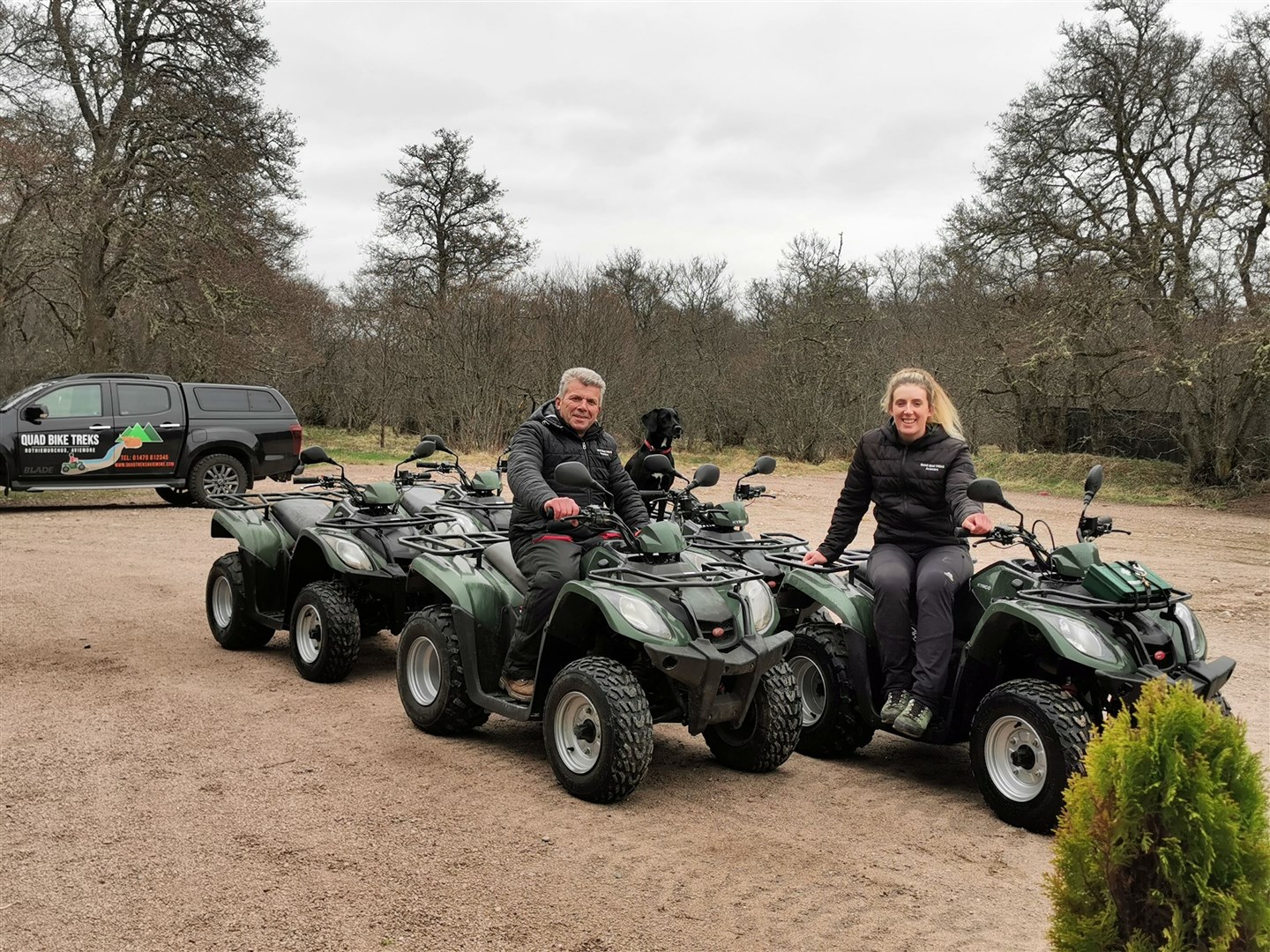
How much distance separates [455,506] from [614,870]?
5.09 meters

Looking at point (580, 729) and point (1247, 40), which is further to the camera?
point (1247, 40)

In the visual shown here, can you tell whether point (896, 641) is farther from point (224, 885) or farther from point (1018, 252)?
point (1018, 252)

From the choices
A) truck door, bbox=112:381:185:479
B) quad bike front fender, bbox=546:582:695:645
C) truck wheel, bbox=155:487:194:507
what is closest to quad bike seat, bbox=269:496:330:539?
quad bike front fender, bbox=546:582:695:645

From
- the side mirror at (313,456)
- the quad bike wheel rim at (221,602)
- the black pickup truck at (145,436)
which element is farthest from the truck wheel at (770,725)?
the black pickup truck at (145,436)

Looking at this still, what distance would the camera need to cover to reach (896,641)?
5.23m

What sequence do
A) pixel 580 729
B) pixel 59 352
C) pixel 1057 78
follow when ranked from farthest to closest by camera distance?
pixel 59 352
pixel 1057 78
pixel 580 729

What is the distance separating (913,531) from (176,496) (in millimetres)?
14684

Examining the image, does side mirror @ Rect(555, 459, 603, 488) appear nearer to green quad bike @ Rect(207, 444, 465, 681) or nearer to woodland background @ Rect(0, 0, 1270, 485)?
green quad bike @ Rect(207, 444, 465, 681)

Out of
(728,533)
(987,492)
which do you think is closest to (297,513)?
(728,533)

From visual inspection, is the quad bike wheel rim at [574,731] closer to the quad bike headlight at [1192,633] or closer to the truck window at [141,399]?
the quad bike headlight at [1192,633]

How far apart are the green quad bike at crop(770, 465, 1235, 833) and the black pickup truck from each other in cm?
1215

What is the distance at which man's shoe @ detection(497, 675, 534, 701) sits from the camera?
537 centimetres

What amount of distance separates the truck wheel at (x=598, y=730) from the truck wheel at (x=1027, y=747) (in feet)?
4.64

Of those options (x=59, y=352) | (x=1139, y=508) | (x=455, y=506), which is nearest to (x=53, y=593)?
(x=455, y=506)
